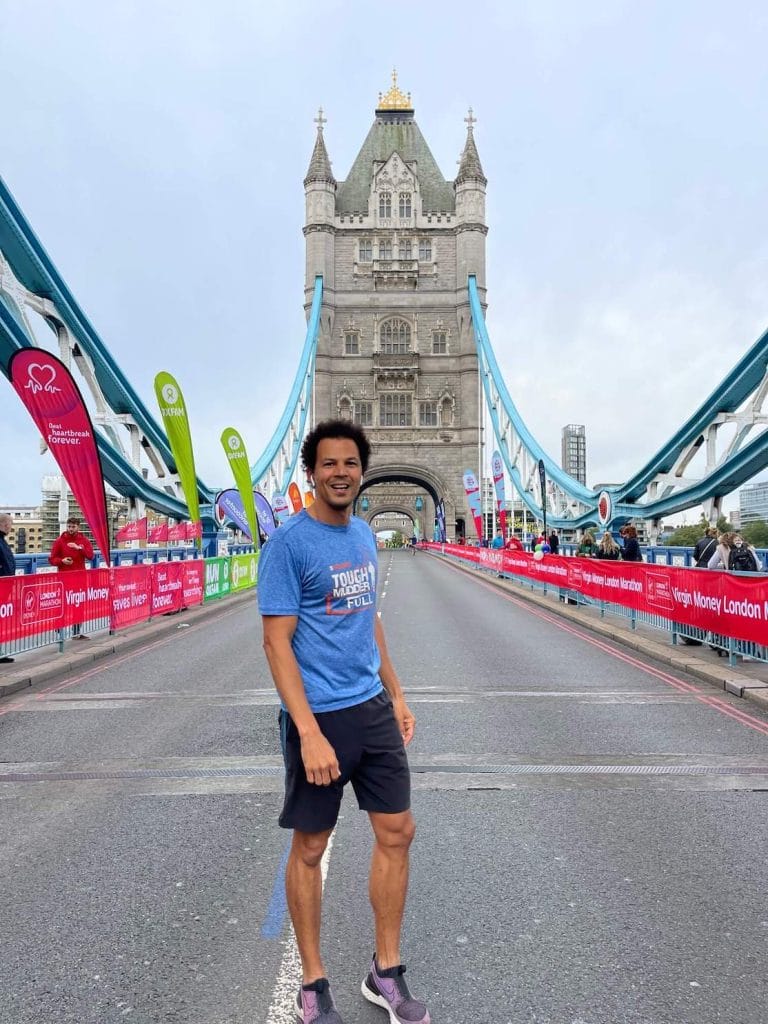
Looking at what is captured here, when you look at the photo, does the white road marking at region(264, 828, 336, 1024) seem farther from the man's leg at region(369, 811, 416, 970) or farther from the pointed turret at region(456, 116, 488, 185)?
the pointed turret at region(456, 116, 488, 185)

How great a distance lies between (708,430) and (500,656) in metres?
26.1

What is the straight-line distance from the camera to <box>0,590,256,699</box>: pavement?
896cm

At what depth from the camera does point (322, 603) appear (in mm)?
2697

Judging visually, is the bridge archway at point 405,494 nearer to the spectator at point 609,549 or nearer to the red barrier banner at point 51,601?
the spectator at point 609,549

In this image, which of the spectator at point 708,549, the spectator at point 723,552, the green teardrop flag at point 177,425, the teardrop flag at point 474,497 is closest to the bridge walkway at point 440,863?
the spectator at point 723,552

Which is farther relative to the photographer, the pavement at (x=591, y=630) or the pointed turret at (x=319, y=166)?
the pointed turret at (x=319, y=166)

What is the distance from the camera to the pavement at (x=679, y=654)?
8.09 metres

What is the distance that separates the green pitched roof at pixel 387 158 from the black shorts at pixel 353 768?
75.0 metres

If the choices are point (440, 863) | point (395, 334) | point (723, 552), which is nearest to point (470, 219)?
point (395, 334)

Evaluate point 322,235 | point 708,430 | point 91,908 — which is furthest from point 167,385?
point 322,235

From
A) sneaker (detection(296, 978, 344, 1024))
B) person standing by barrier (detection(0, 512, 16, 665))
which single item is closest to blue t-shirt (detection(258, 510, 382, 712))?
sneaker (detection(296, 978, 344, 1024))

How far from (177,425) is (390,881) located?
15.6m

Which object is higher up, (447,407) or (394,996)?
(447,407)

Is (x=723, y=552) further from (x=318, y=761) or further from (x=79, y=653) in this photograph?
(x=318, y=761)
